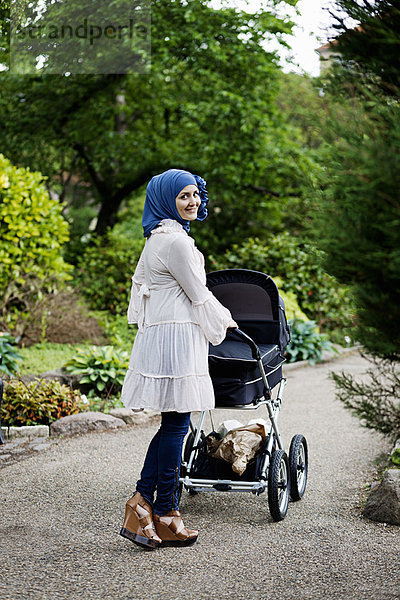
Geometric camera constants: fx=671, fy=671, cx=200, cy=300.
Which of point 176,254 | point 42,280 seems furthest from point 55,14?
point 176,254

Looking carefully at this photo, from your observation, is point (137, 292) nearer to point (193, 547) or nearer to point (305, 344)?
point (193, 547)

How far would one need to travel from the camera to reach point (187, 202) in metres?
3.85

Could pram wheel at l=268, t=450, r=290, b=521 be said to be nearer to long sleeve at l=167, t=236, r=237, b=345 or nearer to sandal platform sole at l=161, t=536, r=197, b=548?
sandal platform sole at l=161, t=536, r=197, b=548

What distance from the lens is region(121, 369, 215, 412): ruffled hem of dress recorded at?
3.67m

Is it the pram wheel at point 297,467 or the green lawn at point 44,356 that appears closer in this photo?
the pram wheel at point 297,467

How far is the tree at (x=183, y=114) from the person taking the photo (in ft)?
36.9

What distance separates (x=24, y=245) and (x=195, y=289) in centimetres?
594

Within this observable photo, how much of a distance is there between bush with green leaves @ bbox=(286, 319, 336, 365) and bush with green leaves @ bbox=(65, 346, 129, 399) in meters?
3.34

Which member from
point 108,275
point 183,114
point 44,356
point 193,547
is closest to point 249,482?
point 193,547

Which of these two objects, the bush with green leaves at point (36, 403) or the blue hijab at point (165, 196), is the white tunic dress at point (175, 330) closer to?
the blue hijab at point (165, 196)

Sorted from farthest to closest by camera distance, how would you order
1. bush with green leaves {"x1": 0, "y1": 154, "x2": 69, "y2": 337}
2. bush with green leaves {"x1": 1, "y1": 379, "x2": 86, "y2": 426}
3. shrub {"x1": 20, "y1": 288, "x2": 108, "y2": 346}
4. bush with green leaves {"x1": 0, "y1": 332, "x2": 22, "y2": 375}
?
1. shrub {"x1": 20, "y1": 288, "x2": 108, "y2": 346}
2. bush with green leaves {"x1": 0, "y1": 154, "x2": 69, "y2": 337}
3. bush with green leaves {"x1": 0, "y1": 332, "x2": 22, "y2": 375}
4. bush with green leaves {"x1": 1, "y1": 379, "x2": 86, "y2": 426}

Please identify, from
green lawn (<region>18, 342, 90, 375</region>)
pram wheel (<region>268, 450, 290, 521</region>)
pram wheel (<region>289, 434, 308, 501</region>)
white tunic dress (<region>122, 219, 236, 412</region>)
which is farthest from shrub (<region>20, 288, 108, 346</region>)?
white tunic dress (<region>122, 219, 236, 412</region>)

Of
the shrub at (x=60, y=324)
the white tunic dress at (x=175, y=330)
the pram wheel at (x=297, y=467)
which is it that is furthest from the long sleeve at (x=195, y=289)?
the shrub at (x=60, y=324)

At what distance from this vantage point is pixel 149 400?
371cm
